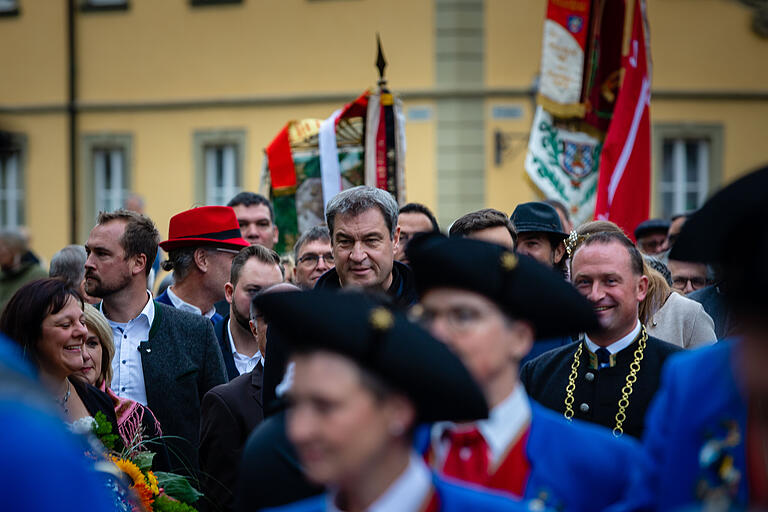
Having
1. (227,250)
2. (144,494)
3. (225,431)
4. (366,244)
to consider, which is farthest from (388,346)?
(227,250)

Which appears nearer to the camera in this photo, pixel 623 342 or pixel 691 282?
pixel 623 342

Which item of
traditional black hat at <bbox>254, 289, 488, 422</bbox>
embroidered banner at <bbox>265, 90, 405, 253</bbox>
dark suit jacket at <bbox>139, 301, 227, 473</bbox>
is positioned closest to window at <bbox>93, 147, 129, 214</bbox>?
embroidered banner at <bbox>265, 90, 405, 253</bbox>

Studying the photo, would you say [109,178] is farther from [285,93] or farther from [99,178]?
[285,93]

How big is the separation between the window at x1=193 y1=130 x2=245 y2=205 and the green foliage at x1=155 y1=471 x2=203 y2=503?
53.1ft

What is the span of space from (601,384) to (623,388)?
0.10 metres

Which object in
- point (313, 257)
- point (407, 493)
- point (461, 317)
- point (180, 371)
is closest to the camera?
point (407, 493)

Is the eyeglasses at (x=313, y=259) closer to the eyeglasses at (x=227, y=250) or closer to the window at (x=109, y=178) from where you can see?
the eyeglasses at (x=227, y=250)

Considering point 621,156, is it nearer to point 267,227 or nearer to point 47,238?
point 267,227

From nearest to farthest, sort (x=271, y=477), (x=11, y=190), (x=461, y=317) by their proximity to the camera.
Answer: (x=461, y=317) < (x=271, y=477) < (x=11, y=190)

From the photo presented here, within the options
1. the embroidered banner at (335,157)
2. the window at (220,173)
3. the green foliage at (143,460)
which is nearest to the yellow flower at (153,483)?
the green foliage at (143,460)

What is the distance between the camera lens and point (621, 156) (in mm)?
8414

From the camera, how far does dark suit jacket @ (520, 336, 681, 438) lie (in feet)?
15.0

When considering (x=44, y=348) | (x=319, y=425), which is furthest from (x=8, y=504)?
(x=44, y=348)

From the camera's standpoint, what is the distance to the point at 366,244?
5.27 m
